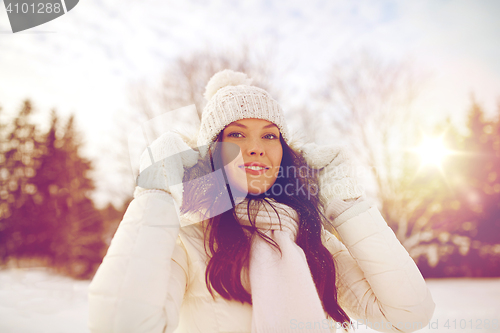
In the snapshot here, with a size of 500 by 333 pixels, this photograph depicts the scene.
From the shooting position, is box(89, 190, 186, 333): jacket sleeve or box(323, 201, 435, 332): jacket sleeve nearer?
box(89, 190, 186, 333): jacket sleeve

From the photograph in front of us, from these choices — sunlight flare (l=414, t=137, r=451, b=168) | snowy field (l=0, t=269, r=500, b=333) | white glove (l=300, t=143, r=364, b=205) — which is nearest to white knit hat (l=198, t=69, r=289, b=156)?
white glove (l=300, t=143, r=364, b=205)

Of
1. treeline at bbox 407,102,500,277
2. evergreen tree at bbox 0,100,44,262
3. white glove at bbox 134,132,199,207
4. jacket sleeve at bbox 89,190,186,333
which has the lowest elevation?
treeline at bbox 407,102,500,277

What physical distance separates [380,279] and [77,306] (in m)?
6.74

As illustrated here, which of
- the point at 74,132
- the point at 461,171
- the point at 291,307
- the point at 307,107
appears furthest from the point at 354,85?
the point at 74,132

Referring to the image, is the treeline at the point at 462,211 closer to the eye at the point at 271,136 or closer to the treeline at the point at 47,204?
the eye at the point at 271,136

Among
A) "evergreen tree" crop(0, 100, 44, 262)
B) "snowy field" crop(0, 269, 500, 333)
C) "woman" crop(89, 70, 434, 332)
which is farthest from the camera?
"evergreen tree" crop(0, 100, 44, 262)

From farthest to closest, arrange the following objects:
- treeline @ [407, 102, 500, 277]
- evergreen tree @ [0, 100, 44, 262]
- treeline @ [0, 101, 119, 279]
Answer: evergreen tree @ [0, 100, 44, 262]
treeline @ [0, 101, 119, 279]
treeline @ [407, 102, 500, 277]

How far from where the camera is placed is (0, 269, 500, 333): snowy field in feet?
13.4

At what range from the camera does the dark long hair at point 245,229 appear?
1.39 m

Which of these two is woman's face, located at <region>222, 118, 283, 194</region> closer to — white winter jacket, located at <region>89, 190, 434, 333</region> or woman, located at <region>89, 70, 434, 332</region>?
woman, located at <region>89, 70, 434, 332</region>

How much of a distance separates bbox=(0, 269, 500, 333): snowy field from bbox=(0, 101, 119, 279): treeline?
262cm

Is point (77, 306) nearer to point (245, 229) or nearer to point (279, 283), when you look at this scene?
point (245, 229)

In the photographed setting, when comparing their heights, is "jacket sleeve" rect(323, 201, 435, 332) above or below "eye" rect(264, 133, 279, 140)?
below

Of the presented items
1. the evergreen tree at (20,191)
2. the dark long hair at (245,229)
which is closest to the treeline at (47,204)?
the evergreen tree at (20,191)
